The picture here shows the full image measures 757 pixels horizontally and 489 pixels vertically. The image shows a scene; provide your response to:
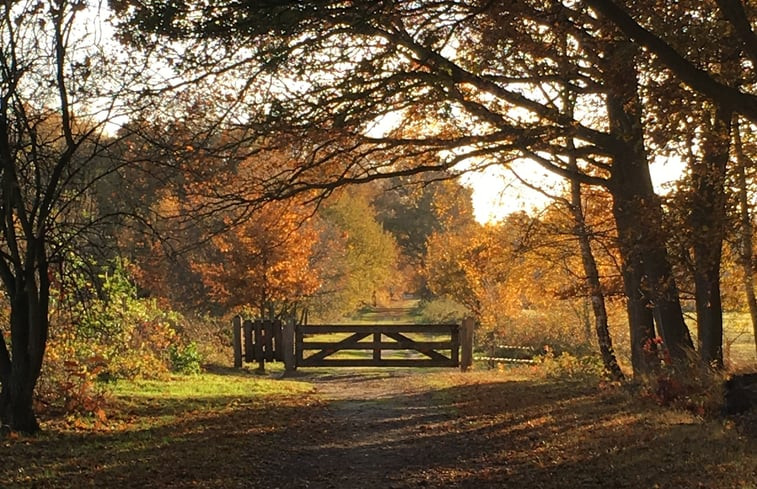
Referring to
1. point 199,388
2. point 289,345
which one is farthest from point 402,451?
point 289,345

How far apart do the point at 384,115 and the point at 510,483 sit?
19.9 feet

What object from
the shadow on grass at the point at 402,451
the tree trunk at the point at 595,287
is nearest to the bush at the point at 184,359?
the shadow on grass at the point at 402,451

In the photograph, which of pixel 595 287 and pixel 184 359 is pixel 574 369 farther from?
pixel 184 359

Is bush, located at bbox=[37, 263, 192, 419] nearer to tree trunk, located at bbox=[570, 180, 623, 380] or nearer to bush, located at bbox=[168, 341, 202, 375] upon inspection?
bush, located at bbox=[168, 341, 202, 375]

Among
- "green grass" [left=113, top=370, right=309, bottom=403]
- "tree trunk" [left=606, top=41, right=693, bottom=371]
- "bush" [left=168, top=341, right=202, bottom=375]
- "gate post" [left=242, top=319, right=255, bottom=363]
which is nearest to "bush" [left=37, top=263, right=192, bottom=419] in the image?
"bush" [left=168, top=341, right=202, bottom=375]

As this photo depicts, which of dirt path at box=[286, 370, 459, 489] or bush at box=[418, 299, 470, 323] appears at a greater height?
bush at box=[418, 299, 470, 323]

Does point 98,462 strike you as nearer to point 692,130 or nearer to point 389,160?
point 389,160

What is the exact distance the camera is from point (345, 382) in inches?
798

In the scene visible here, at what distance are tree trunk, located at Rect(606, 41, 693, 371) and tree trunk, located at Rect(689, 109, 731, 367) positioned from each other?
433 mm

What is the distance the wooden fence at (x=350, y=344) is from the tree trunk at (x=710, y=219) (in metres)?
8.10

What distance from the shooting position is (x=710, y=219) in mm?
10617

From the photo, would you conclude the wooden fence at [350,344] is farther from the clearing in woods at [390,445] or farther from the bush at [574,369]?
the clearing in woods at [390,445]

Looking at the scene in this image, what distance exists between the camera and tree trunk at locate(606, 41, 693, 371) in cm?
1143

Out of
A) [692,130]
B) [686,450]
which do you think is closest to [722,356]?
[692,130]
